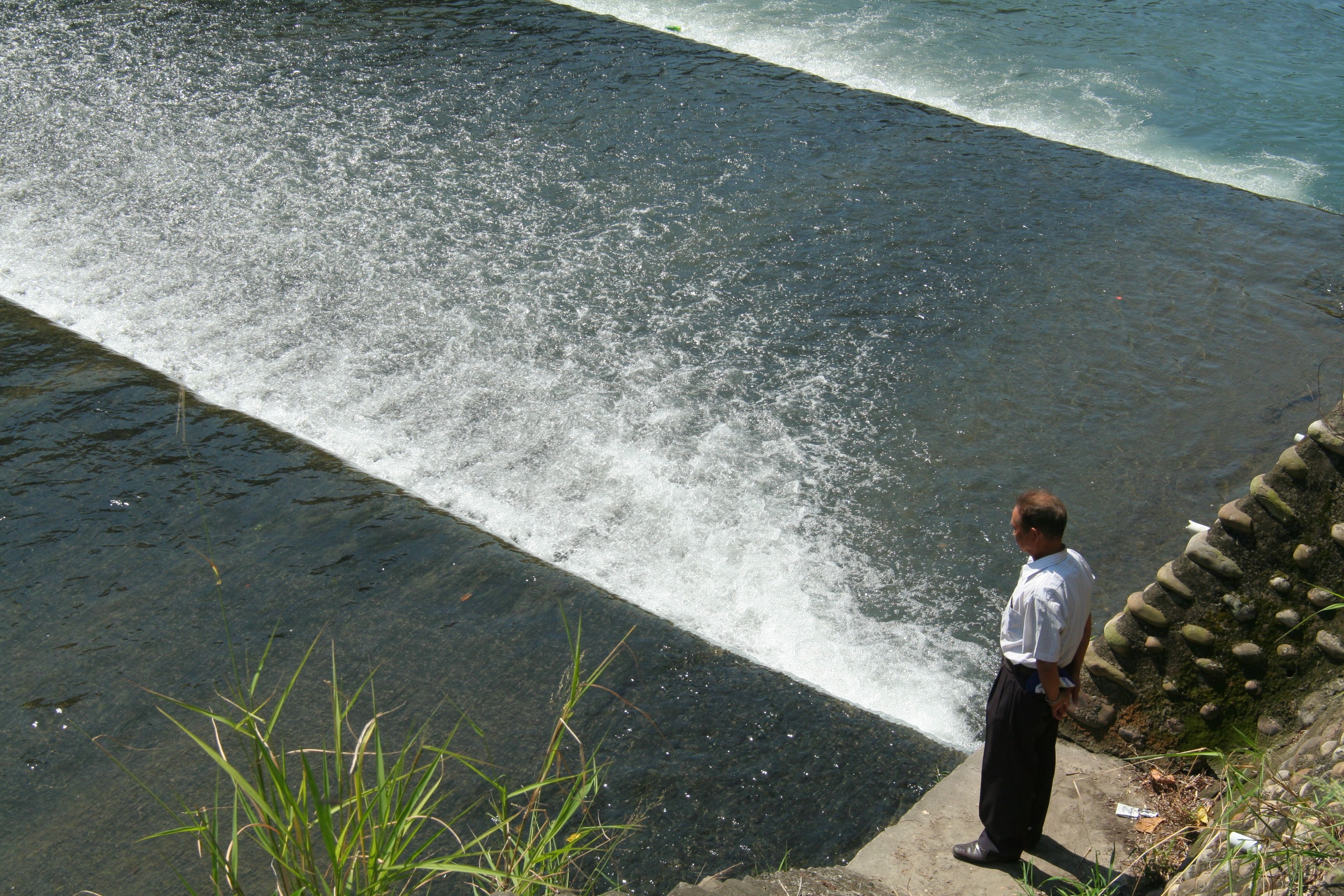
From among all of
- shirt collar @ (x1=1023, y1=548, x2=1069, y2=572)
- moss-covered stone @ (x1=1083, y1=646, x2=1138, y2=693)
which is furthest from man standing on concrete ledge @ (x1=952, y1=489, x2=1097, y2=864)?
moss-covered stone @ (x1=1083, y1=646, x2=1138, y2=693)

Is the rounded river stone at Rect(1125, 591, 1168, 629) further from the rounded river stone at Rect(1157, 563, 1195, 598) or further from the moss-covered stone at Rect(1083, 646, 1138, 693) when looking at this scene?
the moss-covered stone at Rect(1083, 646, 1138, 693)

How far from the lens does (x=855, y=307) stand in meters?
7.00

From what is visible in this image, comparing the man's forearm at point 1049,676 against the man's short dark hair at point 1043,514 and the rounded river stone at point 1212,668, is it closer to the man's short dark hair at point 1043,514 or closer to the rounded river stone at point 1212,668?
the man's short dark hair at point 1043,514

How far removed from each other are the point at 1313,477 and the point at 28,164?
9.29 m

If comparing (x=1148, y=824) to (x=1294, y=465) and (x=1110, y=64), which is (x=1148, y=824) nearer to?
(x=1294, y=465)

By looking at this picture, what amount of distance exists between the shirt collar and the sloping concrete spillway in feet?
3.94

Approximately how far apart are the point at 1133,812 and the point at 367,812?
8.70 ft

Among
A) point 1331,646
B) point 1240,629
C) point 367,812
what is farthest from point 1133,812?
point 367,812

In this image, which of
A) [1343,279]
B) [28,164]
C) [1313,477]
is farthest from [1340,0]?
[28,164]

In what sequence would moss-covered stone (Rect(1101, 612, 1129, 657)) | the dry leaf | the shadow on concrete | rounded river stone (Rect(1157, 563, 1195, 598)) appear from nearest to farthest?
1. the shadow on concrete
2. the dry leaf
3. rounded river stone (Rect(1157, 563, 1195, 598))
4. moss-covered stone (Rect(1101, 612, 1129, 657))

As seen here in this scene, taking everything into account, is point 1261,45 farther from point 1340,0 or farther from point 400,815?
point 400,815

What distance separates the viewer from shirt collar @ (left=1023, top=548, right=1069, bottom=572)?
302cm

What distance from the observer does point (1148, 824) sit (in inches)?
133

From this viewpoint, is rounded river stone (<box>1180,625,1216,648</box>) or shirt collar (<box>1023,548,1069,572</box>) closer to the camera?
shirt collar (<box>1023,548,1069,572</box>)
